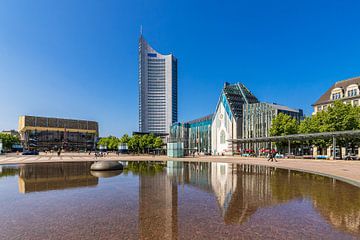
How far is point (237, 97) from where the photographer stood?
9300 centimetres

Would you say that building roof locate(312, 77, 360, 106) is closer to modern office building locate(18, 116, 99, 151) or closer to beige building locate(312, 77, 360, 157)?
beige building locate(312, 77, 360, 157)

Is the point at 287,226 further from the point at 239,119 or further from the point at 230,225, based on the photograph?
the point at 239,119

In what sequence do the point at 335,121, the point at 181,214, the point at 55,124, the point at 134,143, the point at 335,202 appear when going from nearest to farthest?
1. the point at 181,214
2. the point at 335,202
3. the point at 335,121
4. the point at 134,143
5. the point at 55,124

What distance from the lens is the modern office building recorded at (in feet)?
503

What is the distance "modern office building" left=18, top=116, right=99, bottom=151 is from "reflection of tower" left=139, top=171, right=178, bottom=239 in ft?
508

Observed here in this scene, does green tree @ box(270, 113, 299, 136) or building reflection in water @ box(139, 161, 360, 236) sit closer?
building reflection in water @ box(139, 161, 360, 236)

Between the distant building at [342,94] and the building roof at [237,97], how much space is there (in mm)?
26433

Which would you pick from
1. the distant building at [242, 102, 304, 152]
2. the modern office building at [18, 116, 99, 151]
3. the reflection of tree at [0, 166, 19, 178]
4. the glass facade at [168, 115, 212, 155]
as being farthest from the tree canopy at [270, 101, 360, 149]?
the modern office building at [18, 116, 99, 151]

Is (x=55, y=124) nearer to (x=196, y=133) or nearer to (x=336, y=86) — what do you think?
(x=196, y=133)

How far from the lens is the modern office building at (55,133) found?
15325 cm

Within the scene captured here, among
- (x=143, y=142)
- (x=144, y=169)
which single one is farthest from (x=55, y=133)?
(x=144, y=169)

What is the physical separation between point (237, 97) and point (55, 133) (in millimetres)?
134304

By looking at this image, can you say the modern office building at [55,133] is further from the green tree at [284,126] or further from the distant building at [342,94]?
the distant building at [342,94]

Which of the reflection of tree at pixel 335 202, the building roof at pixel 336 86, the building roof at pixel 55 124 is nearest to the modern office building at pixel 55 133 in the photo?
the building roof at pixel 55 124
